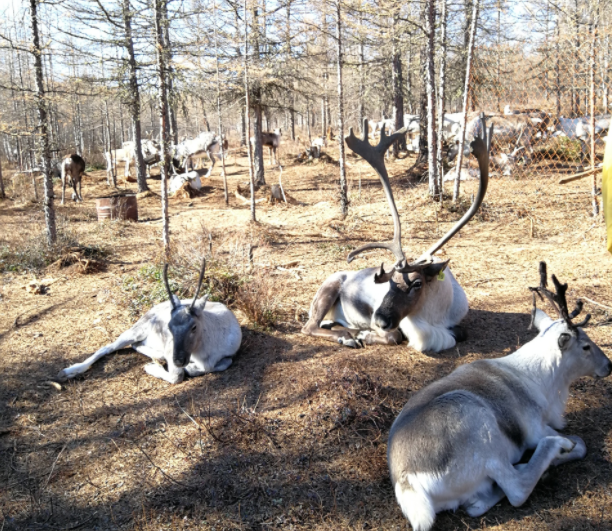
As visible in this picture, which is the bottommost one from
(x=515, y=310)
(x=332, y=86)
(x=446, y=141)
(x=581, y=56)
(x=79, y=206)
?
(x=515, y=310)

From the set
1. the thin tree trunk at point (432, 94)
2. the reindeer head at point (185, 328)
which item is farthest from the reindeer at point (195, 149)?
the reindeer head at point (185, 328)

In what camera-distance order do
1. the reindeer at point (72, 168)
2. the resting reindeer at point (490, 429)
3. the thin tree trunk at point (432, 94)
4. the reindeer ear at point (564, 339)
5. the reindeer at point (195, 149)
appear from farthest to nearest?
the reindeer at point (195, 149) < the reindeer at point (72, 168) < the thin tree trunk at point (432, 94) < the reindeer ear at point (564, 339) < the resting reindeer at point (490, 429)

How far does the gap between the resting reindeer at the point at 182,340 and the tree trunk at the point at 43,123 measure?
4.44 metres

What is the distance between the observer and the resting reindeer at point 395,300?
201 inches

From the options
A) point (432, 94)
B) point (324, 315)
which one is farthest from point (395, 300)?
point (432, 94)

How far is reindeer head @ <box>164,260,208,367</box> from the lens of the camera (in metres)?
5.00

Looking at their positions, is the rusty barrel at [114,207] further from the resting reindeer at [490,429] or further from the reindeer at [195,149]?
the resting reindeer at [490,429]

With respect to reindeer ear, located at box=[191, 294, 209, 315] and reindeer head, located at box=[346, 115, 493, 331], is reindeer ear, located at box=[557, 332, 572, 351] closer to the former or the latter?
reindeer head, located at box=[346, 115, 493, 331]

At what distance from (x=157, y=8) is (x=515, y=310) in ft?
23.7

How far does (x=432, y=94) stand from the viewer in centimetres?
1079

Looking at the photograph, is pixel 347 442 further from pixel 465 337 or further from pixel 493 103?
pixel 493 103

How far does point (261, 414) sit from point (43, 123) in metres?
7.24

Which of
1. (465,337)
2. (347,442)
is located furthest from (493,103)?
Result: (347,442)

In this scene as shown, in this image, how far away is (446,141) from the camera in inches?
666
